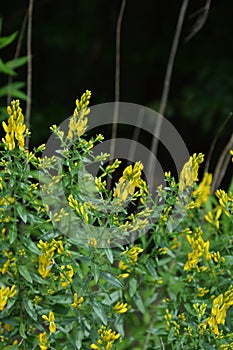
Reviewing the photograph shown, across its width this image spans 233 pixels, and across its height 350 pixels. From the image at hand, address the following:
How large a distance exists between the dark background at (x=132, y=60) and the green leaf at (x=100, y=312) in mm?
3796

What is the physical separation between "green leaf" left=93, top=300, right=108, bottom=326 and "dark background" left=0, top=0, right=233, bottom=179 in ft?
12.5

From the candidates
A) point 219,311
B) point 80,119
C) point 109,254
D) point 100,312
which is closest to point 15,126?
point 80,119

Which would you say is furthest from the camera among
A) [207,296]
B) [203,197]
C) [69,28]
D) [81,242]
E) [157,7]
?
[157,7]

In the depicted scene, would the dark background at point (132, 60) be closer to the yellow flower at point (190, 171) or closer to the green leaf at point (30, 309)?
the yellow flower at point (190, 171)

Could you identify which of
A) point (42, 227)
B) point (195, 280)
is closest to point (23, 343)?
point (42, 227)

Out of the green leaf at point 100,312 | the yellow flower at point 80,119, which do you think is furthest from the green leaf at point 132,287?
the yellow flower at point 80,119

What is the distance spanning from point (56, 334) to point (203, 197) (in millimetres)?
715

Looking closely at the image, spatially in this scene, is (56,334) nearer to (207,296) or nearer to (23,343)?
(23,343)

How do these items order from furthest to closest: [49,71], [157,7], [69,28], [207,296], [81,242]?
[49,71]
[157,7]
[69,28]
[207,296]
[81,242]

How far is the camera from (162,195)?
1.71m

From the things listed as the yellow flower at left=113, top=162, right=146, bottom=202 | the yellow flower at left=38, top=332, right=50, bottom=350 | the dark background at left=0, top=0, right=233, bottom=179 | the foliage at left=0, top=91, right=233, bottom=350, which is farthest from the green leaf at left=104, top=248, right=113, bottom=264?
the dark background at left=0, top=0, right=233, bottom=179

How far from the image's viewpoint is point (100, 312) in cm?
165

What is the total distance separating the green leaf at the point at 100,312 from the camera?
5.35 ft

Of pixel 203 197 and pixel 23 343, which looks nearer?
pixel 23 343
